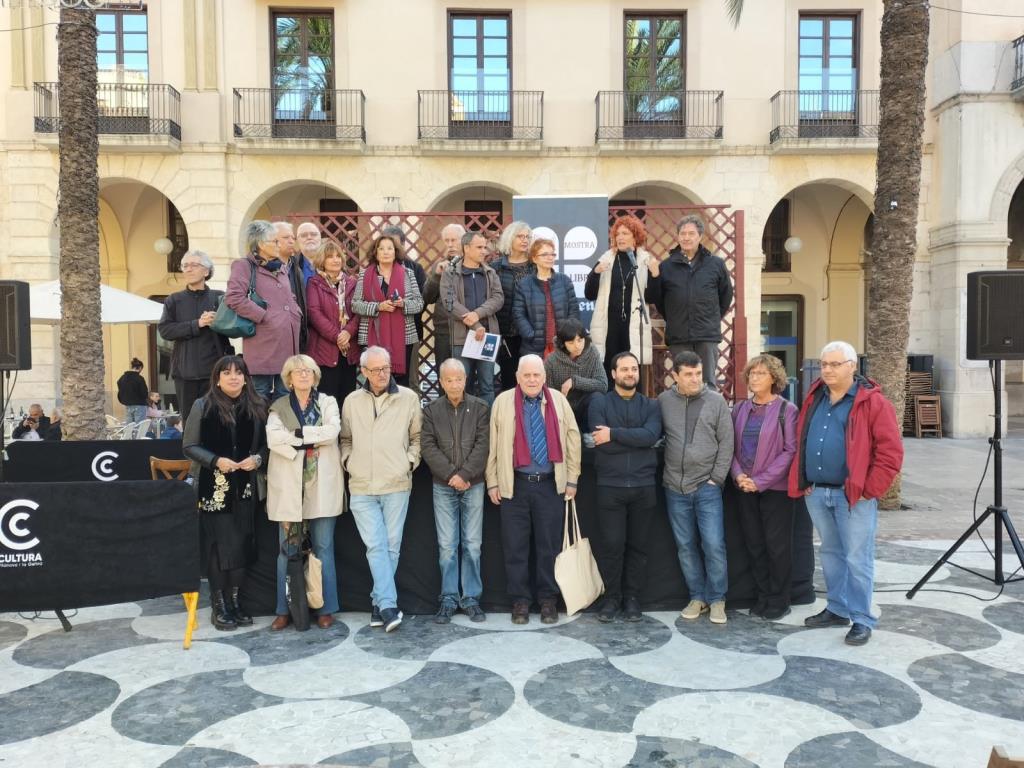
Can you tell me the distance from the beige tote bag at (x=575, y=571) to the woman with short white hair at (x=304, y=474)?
1397 mm

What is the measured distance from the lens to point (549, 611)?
4520 mm

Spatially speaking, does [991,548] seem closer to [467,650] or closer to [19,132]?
[467,650]

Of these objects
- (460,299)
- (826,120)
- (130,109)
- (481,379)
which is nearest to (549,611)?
(481,379)

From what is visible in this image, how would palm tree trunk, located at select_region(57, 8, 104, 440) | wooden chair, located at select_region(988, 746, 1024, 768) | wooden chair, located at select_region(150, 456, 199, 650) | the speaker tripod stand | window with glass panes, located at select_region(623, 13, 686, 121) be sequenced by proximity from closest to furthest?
wooden chair, located at select_region(988, 746, 1024, 768) < wooden chair, located at select_region(150, 456, 199, 650) < the speaker tripod stand < palm tree trunk, located at select_region(57, 8, 104, 440) < window with glass panes, located at select_region(623, 13, 686, 121)

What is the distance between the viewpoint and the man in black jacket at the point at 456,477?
446 centimetres

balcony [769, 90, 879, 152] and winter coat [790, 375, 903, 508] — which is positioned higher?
balcony [769, 90, 879, 152]

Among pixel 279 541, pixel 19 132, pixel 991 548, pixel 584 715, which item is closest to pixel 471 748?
pixel 584 715

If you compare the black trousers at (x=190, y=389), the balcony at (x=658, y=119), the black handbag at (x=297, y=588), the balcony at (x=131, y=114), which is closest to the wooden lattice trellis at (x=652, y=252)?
the black trousers at (x=190, y=389)

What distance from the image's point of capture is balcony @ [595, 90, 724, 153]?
14633 millimetres

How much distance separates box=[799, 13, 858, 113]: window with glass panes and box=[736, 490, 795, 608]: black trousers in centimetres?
1325

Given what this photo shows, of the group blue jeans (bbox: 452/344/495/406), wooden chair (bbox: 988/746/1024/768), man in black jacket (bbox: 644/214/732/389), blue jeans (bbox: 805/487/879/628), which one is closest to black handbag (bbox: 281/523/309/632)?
blue jeans (bbox: 452/344/495/406)

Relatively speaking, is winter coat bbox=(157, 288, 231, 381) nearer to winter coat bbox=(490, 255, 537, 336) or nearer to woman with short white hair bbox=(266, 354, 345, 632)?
woman with short white hair bbox=(266, 354, 345, 632)

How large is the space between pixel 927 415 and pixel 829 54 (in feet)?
25.1

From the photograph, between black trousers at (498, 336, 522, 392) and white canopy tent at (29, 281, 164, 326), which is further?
white canopy tent at (29, 281, 164, 326)
